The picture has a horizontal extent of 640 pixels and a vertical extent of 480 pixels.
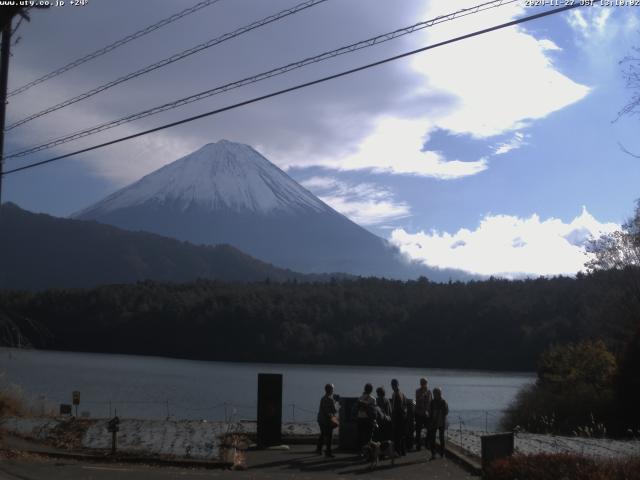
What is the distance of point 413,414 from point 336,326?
85.8 m

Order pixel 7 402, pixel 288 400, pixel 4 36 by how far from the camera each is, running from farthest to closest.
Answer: pixel 288 400, pixel 7 402, pixel 4 36

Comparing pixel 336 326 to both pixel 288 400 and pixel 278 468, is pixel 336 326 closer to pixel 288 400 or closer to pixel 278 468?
pixel 288 400

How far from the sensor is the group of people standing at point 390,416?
1391 centimetres

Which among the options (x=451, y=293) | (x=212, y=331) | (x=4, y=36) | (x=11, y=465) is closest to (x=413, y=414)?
(x=11, y=465)

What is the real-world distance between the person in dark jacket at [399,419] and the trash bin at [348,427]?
898 mm

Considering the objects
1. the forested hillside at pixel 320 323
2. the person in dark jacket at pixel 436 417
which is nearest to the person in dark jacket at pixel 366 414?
the person in dark jacket at pixel 436 417

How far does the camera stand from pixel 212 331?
314 ft

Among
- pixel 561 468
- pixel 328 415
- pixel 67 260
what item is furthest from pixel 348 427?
pixel 67 260

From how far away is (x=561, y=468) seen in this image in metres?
9.76

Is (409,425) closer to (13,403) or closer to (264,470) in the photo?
(264,470)

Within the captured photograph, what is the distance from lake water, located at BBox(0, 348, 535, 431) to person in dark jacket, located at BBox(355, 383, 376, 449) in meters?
11.9

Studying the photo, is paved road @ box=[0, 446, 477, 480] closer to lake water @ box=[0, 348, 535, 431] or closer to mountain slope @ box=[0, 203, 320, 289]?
lake water @ box=[0, 348, 535, 431]

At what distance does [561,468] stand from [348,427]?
5.96 m

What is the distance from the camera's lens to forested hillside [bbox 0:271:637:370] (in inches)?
3408
